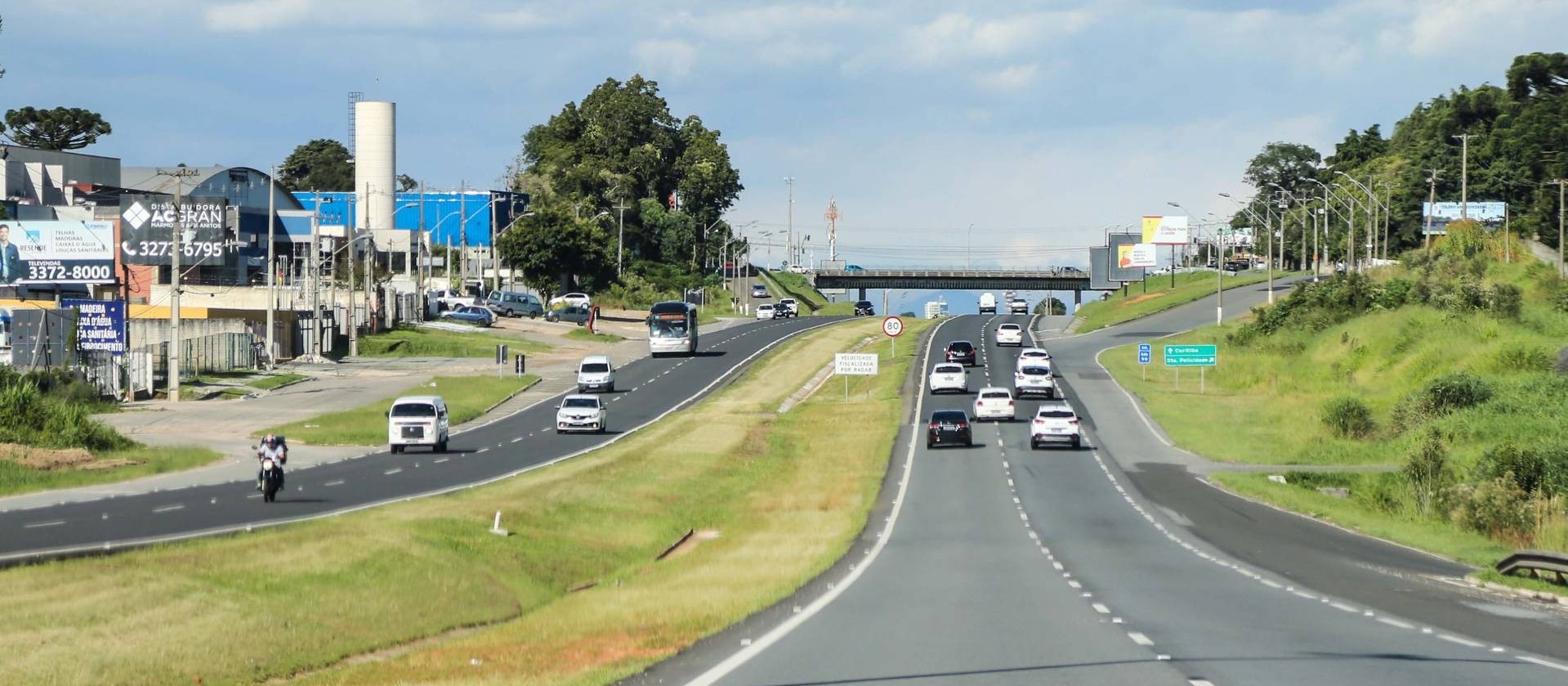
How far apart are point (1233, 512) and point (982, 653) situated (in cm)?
2829

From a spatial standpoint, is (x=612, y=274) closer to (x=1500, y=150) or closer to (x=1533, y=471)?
(x=1500, y=150)

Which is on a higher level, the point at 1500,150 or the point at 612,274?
the point at 1500,150

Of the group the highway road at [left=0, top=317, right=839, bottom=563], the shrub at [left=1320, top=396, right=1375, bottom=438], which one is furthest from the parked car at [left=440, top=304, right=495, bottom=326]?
the shrub at [left=1320, top=396, right=1375, bottom=438]

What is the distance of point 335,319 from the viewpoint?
330ft

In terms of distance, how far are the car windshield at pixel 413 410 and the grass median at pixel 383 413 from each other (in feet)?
11.1

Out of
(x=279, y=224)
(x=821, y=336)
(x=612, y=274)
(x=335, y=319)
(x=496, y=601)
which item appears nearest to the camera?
(x=496, y=601)

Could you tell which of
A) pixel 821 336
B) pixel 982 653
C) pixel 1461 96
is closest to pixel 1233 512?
pixel 982 653

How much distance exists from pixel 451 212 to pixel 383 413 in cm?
11177

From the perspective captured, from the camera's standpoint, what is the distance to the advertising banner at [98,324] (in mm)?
67688

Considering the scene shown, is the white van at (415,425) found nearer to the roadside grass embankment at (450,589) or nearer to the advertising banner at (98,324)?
the roadside grass embankment at (450,589)

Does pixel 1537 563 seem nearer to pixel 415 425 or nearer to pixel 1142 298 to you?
pixel 415 425

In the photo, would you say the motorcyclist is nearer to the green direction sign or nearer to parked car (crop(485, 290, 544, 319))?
the green direction sign

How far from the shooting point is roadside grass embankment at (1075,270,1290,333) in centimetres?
13925

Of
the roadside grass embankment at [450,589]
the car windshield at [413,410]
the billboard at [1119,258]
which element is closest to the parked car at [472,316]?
the car windshield at [413,410]
